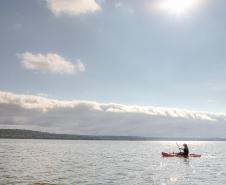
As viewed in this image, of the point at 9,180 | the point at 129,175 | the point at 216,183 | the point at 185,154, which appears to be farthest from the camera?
the point at 185,154

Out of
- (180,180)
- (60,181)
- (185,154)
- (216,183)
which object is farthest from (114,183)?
(185,154)

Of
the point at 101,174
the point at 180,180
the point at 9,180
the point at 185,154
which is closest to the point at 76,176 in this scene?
the point at 101,174

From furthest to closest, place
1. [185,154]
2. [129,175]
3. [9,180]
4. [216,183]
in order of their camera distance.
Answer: [185,154], [129,175], [216,183], [9,180]

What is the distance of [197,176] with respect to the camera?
175 ft

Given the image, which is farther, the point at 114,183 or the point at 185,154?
the point at 185,154

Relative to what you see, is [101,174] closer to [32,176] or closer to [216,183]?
[32,176]

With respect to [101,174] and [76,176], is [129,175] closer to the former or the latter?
[101,174]

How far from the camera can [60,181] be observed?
140 feet

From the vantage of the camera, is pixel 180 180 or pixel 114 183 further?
pixel 180 180

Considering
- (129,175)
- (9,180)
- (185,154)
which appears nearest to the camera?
(9,180)

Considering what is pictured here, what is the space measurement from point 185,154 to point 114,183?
45.3 meters

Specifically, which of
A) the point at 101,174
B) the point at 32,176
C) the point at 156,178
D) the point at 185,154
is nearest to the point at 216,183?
the point at 156,178

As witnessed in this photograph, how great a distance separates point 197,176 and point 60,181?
21.2 metres

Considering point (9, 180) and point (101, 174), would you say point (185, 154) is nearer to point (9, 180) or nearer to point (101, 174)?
point (101, 174)
